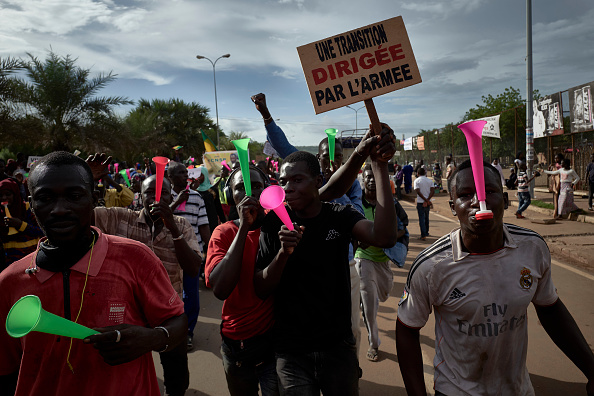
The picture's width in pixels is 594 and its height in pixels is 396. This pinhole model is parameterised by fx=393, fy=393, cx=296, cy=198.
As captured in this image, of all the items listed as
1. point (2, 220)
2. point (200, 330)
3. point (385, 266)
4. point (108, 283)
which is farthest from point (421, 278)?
point (2, 220)

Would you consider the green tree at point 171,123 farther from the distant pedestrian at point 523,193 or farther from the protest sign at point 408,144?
the distant pedestrian at point 523,193

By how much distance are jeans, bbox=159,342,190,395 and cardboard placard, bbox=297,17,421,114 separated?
2000mm

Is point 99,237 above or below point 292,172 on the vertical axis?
below

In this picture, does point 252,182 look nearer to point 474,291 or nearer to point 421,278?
point 421,278

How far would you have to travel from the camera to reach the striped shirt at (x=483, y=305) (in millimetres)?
1789

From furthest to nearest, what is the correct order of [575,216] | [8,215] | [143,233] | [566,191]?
[575,216]
[566,191]
[8,215]
[143,233]

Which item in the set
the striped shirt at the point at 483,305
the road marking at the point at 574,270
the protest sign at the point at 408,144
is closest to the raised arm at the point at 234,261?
the striped shirt at the point at 483,305

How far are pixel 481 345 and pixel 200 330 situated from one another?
142 inches

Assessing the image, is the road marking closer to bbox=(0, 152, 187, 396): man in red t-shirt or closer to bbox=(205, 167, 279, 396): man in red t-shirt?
bbox=(205, 167, 279, 396): man in red t-shirt

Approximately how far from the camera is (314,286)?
81.5 inches

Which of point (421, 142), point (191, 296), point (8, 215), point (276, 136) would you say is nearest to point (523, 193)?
point (276, 136)

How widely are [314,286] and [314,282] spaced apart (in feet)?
0.07

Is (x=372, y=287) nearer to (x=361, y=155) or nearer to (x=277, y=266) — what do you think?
(x=361, y=155)

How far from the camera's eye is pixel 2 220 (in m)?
4.23
